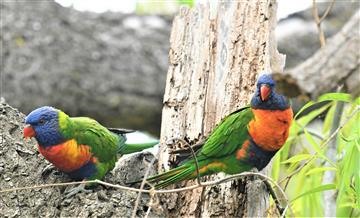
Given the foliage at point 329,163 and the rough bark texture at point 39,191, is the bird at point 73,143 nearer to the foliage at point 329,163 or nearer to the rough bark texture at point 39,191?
the rough bark texture at point 39,191

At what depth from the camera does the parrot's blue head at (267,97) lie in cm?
217

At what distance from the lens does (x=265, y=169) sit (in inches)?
102

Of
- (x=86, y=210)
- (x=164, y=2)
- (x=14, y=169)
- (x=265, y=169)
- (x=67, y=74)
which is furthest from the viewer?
(x=164, y=2)

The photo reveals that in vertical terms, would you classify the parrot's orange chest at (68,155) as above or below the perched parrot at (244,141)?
below

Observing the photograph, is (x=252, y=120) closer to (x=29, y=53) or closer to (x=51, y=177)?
(x=51, y=177)

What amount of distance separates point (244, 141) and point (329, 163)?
46 centimetres

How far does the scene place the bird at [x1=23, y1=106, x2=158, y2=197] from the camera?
7.95 feet

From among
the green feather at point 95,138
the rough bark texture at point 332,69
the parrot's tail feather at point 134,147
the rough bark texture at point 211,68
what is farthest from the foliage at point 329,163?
the rough bark texture at point 332,69

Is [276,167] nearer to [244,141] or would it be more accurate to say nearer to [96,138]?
[244,141]

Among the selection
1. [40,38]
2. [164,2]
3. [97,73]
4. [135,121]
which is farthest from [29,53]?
[164,2]

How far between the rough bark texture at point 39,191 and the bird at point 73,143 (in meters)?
0.06

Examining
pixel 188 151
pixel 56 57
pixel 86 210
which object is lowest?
pixel 86 210

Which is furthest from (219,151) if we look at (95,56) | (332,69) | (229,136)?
(95,56)

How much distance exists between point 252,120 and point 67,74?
1.88 m
